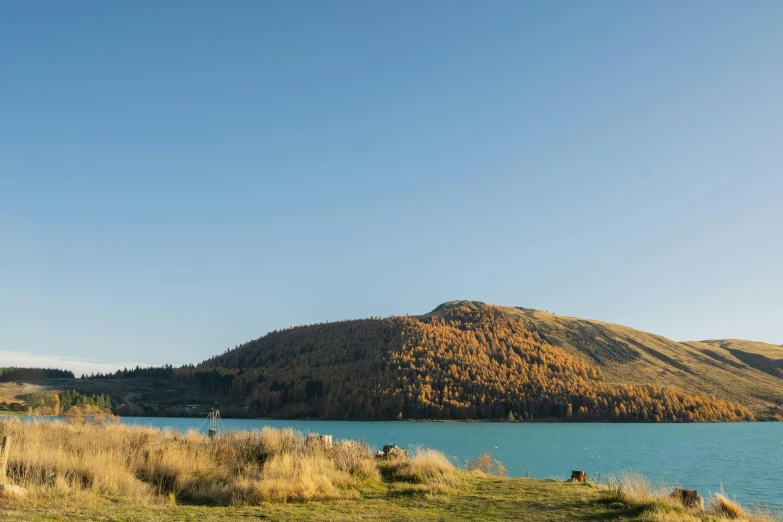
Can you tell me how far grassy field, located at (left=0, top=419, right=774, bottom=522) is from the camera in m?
10.9

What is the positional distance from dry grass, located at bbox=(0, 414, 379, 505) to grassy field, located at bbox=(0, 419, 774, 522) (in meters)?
0.03

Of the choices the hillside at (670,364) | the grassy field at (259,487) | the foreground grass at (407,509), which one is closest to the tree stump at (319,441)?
the grassy field at (259,487)

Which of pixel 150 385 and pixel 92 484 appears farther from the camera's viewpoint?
pixel 150 385

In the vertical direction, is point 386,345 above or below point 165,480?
above

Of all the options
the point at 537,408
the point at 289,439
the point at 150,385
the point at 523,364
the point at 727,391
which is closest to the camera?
the point at 289,439

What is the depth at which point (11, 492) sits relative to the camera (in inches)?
407

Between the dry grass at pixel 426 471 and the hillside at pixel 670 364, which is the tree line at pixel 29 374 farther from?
the dry grass at pixel 426 471

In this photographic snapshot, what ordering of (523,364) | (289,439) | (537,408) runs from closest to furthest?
(289,439)
(537,408)
(523,364)

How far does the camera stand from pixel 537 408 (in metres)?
142

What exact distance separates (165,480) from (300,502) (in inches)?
144

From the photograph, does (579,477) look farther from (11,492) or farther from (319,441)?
(11,492)

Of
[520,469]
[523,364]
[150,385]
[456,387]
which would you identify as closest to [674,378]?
Result: [523,364]

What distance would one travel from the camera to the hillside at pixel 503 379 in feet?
460

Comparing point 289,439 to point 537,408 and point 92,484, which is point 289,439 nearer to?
point 92,484
